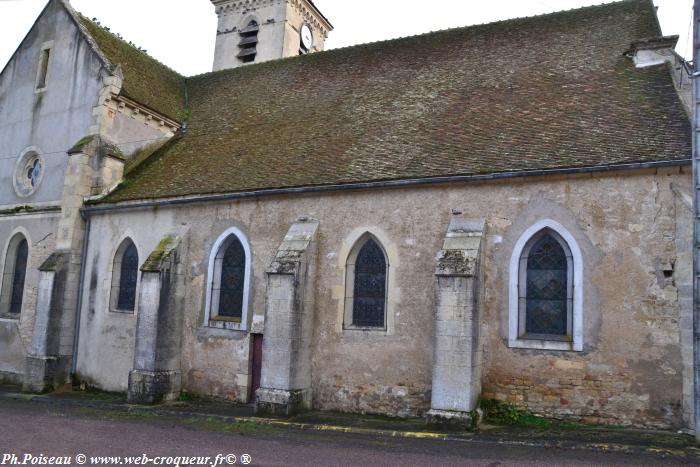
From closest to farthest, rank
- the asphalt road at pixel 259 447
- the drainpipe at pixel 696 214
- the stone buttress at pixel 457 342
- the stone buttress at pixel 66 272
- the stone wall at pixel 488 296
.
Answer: the asphalt road at pixel 259 447, the drainpipe at pixel 696 214, the stone wall at pixel 488 296, the stone buttress at pixel 457 342, the stone buttress at pixel 66 272

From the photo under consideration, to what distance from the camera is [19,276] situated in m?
18.3

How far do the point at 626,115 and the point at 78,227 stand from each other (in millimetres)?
14193

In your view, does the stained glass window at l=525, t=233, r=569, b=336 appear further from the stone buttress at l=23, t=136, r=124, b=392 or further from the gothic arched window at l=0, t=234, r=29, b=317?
the gothic arched window at l=0, t=234, r=29, b=317

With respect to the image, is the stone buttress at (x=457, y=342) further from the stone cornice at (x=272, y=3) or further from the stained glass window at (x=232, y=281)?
the stone cornice at (x=272, y=3)

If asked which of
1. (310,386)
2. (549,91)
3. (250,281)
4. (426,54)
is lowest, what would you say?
(310,386)

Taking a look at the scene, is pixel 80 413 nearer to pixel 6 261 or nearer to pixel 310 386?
pixel 310 386

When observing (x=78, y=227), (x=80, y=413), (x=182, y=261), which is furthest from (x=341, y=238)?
(x=78, y=227)

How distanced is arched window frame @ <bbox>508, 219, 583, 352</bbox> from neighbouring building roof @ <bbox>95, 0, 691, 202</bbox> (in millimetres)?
1286

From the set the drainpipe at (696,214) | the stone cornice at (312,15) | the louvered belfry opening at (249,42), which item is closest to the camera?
the drainpipe at (696,214)

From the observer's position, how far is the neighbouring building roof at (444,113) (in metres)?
12.3

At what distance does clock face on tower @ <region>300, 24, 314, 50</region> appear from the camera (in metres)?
28.0

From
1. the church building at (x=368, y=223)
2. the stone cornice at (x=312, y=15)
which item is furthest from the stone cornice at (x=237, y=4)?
the church building at (x=368, y=223)

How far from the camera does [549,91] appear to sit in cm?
1410

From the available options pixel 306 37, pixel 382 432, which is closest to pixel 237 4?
pixel 306 37
